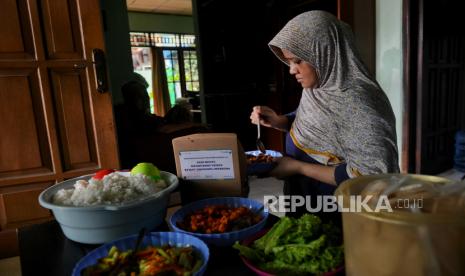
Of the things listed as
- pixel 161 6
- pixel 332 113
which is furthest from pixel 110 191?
pixel 161 6

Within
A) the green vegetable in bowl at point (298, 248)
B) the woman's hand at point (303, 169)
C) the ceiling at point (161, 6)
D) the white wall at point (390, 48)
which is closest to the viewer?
the green vegetable in bowl at point (298, 248)

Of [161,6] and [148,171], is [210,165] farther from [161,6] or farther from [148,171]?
[161,6]

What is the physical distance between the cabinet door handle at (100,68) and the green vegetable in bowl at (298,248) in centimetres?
164

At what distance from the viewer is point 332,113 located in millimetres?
1114

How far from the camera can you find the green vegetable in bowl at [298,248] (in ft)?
2.02

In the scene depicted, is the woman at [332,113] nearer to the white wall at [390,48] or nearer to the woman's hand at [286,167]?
the woman's hand at [286,167]

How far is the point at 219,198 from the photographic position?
96 cm

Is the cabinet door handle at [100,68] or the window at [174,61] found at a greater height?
the window at [174,61]

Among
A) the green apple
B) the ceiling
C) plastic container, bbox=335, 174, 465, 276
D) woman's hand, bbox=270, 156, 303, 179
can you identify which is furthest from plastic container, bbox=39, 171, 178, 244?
the ceiling

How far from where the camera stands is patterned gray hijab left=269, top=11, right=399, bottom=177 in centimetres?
96

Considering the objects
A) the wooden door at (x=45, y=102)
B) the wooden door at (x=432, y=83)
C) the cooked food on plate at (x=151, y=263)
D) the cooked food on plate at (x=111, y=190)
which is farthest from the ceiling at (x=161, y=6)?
the cooked food on plate at (x=151, y=263)

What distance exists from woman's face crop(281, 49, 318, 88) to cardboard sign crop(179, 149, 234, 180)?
1.37 feet

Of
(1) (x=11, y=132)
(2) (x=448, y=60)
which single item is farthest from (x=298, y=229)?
(2) (x=448, y=60)

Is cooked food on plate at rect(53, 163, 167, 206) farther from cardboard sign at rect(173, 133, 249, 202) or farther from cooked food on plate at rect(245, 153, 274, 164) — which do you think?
cooked food on plate at rect(245, 153, 274, 164)
